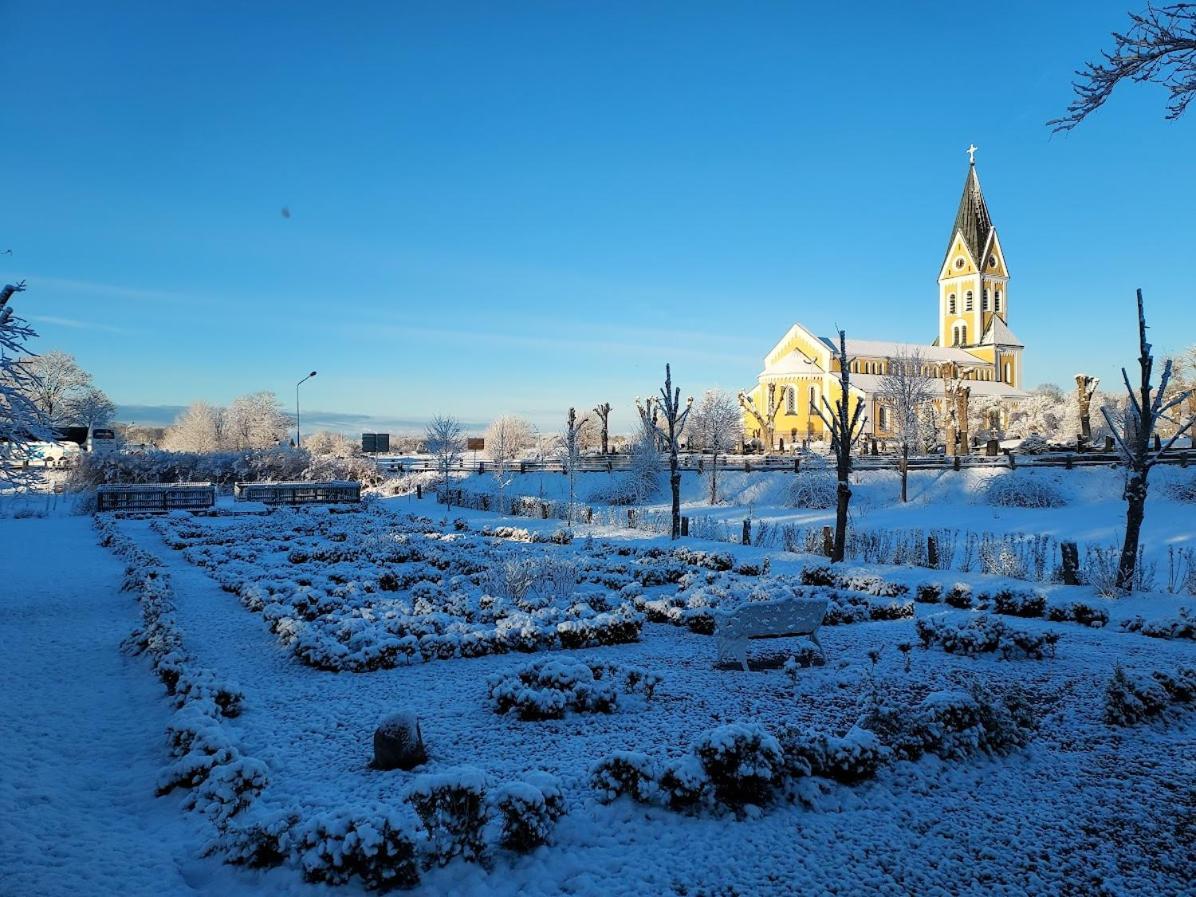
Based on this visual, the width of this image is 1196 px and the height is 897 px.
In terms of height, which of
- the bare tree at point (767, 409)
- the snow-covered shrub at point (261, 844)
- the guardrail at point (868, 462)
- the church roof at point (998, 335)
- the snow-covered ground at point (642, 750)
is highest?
the church roof at point (998, 335)

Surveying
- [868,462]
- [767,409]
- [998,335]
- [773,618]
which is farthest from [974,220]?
[773,618]

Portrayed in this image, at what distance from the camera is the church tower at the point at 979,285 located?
81.1 meters

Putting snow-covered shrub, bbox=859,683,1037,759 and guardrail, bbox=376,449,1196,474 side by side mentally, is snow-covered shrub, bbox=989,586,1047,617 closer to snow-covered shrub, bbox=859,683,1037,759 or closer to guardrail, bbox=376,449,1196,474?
snow-covered shrub, bbox=859,683,1037,759

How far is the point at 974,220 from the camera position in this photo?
8138cm

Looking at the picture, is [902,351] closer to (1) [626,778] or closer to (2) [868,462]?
(2) [868,462]

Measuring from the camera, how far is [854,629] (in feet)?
36.6

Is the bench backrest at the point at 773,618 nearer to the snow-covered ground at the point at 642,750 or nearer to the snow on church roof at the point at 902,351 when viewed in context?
the snow-covered ground at the point at 642,750

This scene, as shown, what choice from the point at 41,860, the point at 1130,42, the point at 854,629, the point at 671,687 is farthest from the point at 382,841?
the point at 854,629

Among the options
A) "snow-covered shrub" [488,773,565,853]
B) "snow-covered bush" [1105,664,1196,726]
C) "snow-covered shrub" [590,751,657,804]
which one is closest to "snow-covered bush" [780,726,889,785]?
"snow-covered shrub" [590,751,657,804]

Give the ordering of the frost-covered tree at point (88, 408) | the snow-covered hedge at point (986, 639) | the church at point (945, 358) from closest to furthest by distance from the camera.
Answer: the snow-covered hedge at point (986, 639), the frost-covered tree at point (88, 408), the church at point (945, 358)

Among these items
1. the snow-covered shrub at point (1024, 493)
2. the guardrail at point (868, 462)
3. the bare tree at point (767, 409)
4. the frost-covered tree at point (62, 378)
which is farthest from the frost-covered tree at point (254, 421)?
the snow-covered shrub at point (1024, 493)

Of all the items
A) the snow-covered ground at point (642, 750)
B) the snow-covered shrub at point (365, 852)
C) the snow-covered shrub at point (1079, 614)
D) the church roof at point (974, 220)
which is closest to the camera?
the snow-covered shrub at point (365, 852)

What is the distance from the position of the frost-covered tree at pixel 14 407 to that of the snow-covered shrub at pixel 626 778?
915cm

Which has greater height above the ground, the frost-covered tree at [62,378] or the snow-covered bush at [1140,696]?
the frost-covered tree at [62,378]
